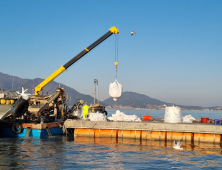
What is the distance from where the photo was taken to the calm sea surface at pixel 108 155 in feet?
52.0

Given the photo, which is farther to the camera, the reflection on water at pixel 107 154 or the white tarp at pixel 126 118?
the white tarp at pixel 126 118

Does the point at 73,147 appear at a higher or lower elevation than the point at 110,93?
lower

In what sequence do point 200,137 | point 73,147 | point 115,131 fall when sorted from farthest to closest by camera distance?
point 115,131 → point 200,137 → point 73,147

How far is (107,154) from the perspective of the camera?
18.8 metres

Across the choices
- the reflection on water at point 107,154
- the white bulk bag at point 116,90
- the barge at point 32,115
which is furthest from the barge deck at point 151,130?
the barge at point 32,115

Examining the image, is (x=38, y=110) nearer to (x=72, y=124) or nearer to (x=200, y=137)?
(x=72, y=124)

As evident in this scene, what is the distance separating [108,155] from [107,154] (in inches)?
12.7

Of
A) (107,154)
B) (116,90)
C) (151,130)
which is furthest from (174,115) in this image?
(107,154)

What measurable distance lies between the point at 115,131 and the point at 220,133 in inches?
387

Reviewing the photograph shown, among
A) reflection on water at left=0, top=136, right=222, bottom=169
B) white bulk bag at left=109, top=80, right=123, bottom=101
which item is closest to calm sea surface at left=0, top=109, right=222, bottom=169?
reflection on water at left=0, top=136, right=222, bottom=169

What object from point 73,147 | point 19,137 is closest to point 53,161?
point 73,147

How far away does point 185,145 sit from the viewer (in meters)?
22.6

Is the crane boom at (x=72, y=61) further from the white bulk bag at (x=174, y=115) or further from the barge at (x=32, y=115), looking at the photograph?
the white bulk bag at (x=174, y=115)

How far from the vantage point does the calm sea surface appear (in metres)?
15.8
